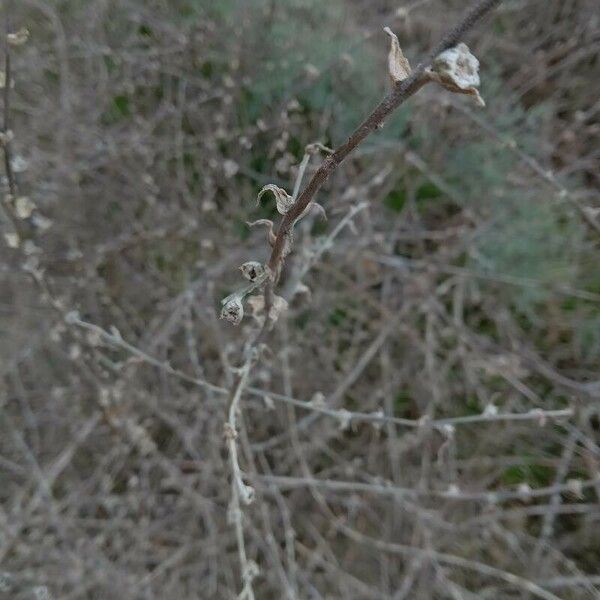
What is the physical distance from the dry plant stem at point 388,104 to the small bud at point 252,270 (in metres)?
0.04

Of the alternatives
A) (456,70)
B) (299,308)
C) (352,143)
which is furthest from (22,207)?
(299,308)

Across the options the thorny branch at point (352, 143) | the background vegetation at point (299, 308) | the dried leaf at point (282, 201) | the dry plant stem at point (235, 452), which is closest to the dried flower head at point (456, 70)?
the thorny branch at point (352, 143)

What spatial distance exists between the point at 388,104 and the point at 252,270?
241mm

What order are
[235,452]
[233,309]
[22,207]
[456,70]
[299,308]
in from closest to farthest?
[456,70]
[233,309]
[235,452]
[22,207]
[299,308]

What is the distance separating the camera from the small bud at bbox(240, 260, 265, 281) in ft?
2.09

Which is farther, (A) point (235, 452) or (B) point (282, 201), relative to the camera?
(A) point (235, 452)

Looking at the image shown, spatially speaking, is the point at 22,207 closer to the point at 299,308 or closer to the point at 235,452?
the point at 235,452

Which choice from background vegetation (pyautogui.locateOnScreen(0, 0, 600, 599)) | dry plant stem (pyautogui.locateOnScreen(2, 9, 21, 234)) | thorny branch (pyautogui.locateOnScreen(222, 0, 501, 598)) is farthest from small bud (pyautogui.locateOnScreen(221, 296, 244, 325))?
background vegetation (pyautogui.locateOnScreen(0, 0, 600, 599))

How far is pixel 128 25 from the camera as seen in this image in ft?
6.75

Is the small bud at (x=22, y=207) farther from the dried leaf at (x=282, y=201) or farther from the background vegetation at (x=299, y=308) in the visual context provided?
the background vegetation at (x=299, y=308)

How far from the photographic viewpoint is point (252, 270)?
0.64m

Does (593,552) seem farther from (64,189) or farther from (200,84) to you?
(64,189)

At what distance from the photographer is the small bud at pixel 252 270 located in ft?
2.09

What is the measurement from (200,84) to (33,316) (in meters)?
0.88
